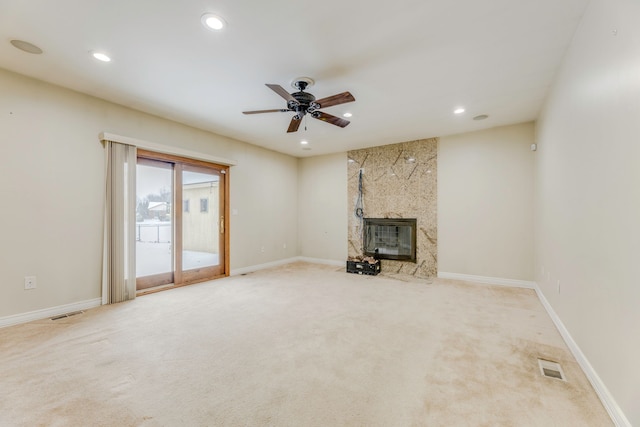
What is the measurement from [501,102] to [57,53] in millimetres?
5201

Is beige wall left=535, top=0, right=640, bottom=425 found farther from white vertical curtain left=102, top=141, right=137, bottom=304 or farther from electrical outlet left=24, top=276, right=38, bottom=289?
electrical outlet left=24, top=276, right=38, bottom=289

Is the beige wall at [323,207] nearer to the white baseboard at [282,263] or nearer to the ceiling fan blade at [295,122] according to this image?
the white baseboard at [282,263]

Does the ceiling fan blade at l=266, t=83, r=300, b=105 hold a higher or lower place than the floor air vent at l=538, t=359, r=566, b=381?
higher

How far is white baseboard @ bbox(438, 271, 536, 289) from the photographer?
4.58m

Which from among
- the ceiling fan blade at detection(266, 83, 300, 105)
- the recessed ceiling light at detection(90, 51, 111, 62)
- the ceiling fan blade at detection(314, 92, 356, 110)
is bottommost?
the ceiling fan blade at detection(314, 92, 356, 110)

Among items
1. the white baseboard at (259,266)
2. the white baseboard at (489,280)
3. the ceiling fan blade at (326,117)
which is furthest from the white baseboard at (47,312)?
the white baseboard at (489,280)

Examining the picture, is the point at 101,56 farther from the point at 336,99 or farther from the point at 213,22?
the point at 336,99

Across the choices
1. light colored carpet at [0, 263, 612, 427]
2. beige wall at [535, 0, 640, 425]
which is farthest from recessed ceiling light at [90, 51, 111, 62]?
beige wall at [535, 0, 640, 425]

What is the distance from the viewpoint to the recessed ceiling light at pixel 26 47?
2.50m

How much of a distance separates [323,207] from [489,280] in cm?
382

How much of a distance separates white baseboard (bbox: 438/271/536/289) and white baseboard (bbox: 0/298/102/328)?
18.4 feet

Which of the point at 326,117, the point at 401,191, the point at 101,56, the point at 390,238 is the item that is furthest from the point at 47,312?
the point at 401,191

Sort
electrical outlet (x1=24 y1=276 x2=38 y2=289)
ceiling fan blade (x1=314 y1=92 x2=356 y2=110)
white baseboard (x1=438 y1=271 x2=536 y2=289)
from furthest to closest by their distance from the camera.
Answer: white baseboard (x1=438 y1=271 x2=536 y2=289)
electrical outlet (x1=24 y1=276 x2=38 y2=289)
ceiling fan blade (x1=314 y1=92 x2=356 y2=110)

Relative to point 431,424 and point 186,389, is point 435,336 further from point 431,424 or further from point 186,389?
point 186,389
